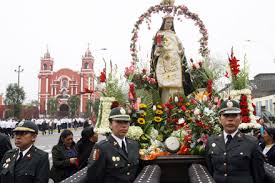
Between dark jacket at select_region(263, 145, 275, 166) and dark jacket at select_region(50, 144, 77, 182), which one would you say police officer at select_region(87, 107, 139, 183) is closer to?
dark jacket at select_region(50, 144, 77, 182)

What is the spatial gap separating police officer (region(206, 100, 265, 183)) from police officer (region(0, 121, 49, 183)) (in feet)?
5.96

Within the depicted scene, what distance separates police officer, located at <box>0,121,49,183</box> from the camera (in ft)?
12.4

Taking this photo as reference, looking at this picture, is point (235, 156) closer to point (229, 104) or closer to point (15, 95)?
point (229, 104)

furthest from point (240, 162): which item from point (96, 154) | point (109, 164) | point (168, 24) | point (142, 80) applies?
point (168, 24)


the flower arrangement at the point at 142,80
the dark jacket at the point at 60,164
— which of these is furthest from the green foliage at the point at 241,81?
the dark jacket at the point at 60,164

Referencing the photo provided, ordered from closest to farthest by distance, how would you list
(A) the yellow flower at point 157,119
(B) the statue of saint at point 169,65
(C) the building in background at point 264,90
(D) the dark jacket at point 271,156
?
(D) the dark jacket at point 271,156 < (A) the yellow flower at point 157,119 < (B) the statue of saint at point 169,65 < (C) the building in background at point 264,90

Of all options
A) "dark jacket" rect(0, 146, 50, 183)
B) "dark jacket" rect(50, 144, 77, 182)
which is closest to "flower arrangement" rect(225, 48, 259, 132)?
"dark jacket" rect(50, 144, 77, 182)

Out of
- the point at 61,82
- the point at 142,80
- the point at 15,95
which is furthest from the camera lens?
the point at 61,82

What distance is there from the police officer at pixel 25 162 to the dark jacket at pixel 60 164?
2.24 m

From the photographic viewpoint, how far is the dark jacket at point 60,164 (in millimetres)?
6223

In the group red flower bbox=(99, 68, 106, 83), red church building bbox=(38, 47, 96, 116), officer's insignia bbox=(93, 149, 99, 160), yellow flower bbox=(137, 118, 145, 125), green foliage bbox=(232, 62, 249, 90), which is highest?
red church building bbox=(38, 47, 96, 116)

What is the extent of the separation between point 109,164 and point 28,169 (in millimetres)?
811

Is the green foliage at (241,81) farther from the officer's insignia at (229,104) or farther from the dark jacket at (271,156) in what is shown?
the officer's insignia at (229,104)

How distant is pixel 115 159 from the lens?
3988mm
